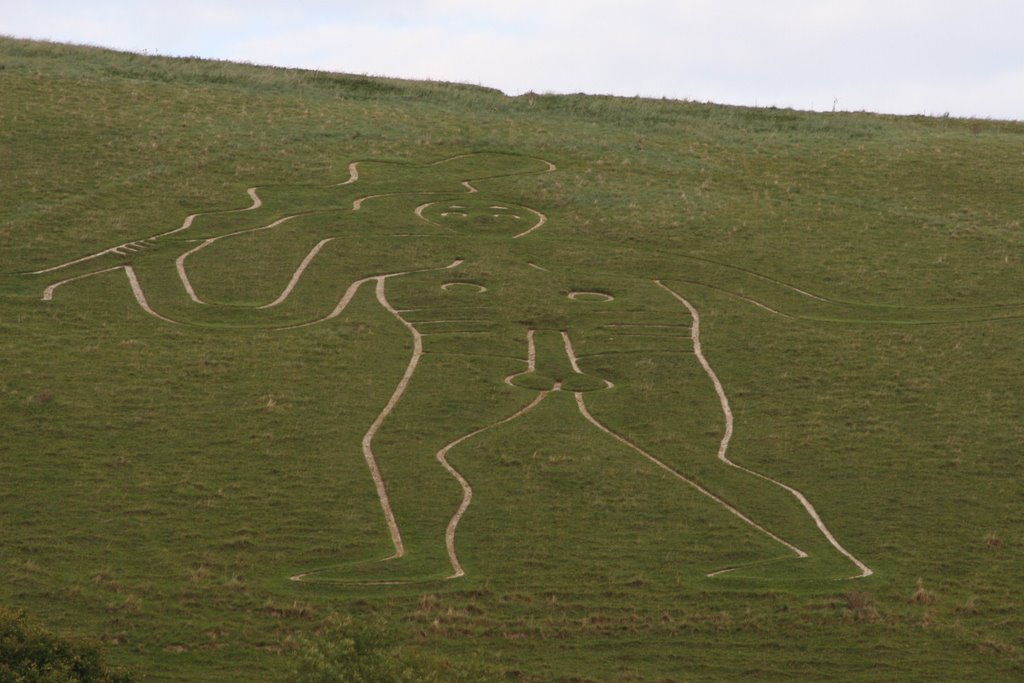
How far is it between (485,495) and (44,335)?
14788 millimetres

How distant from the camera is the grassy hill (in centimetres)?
2556

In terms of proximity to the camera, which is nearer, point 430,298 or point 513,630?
point 513,630

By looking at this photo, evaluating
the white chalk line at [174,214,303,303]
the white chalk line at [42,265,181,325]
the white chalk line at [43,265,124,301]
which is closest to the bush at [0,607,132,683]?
the white chalk line at [42,265,181,325]

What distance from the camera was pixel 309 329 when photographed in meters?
38.8

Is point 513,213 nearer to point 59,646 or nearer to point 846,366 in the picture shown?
point 846,366

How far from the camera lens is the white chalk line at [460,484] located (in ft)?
90.2

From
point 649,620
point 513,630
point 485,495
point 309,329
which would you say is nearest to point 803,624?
point 649,620

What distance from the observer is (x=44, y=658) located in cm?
1889

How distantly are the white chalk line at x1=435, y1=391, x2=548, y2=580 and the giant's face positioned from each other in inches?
557

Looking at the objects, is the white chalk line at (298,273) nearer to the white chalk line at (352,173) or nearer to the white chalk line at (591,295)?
the white chalk line at (352,173)

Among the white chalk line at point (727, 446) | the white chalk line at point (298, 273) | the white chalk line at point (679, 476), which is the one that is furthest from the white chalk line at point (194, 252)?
the white chalk line at point (727, 446)

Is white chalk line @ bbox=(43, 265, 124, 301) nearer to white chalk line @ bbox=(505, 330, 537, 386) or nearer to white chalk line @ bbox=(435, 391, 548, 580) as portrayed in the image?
white chalk line @ bbox=(505, 330, 537, 386)

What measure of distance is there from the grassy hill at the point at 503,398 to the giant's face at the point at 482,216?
0.17 meters

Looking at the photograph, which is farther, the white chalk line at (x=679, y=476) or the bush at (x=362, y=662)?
the white chalk line at (x=679, y=476)
